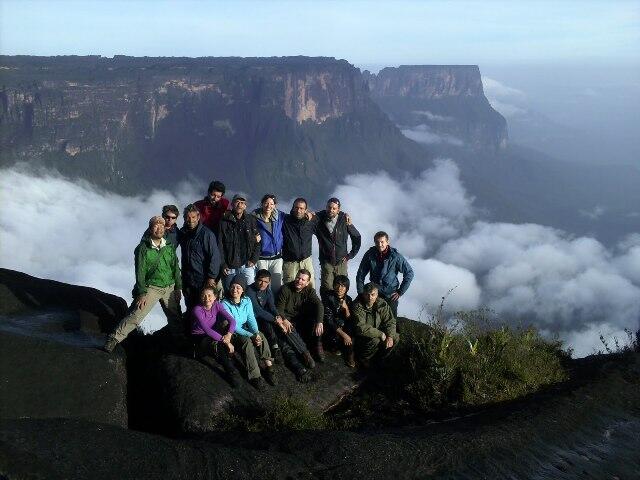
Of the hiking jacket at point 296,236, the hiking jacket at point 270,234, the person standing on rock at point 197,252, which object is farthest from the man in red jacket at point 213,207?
the hiking jacket at point 296,236

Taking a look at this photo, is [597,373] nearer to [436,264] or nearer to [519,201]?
[436,264]

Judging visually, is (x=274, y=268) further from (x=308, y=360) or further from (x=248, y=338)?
(x=248, y=338)

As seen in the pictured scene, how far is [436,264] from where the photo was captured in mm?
116438

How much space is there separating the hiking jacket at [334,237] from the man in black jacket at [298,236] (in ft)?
0.47

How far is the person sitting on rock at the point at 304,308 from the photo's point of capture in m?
9.34

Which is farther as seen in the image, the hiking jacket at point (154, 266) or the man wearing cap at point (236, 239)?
the man wearing cap at point (236, 239)

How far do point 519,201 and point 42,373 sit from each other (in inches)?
7138

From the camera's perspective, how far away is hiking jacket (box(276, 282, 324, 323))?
374 inches

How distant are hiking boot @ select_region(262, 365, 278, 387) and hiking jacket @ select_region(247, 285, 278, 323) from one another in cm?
86

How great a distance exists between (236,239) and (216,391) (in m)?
2.59

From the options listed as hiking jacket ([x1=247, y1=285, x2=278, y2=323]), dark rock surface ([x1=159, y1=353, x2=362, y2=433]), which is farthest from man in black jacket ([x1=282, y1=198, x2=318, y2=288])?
dark rock surface ([x1=159, y1=353, x2=362, y2=433])

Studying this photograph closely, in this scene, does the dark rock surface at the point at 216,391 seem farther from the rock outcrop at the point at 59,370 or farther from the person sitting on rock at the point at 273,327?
the rock outcrop at the point at 59,370

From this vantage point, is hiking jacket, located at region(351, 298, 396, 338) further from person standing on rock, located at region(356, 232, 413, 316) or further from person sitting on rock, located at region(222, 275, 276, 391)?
person sitting on rock, located at region(222, 275, 276, 391)

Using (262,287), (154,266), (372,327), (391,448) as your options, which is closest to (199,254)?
(154,266)
